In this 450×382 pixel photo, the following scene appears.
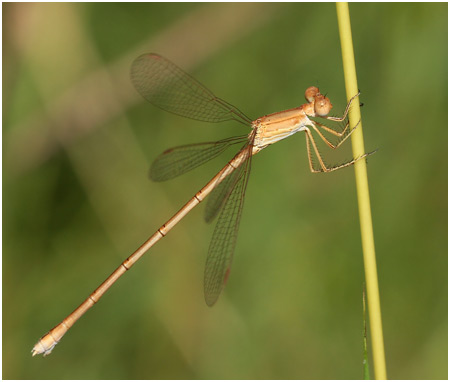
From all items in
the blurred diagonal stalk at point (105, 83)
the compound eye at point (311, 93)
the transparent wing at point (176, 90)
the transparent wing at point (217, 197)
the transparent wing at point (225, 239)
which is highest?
the blurred diagonal stalk at point (105, 83)

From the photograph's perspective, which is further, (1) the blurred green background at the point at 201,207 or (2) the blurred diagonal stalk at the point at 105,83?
(2) the blurred diagonal stalk at the point at 105,83

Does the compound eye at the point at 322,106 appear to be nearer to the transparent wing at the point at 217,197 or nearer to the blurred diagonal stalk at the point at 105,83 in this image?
the transparent wing at the point at 217,197

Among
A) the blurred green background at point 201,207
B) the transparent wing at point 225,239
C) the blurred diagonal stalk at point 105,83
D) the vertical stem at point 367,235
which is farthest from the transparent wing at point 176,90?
the vertical stem at point 367,235

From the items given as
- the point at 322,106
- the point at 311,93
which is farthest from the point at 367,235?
the point at 311,93

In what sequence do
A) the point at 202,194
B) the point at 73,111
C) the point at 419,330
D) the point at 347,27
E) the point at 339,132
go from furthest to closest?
the point at 73,111
the point at 419,330
the point at 202,194
the point at 339,132
the point at 347,27

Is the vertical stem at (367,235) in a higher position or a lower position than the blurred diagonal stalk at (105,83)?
lower

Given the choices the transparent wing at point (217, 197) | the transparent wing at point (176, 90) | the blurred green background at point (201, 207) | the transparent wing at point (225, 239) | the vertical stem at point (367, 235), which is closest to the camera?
the vertical stem at point (367, 235)

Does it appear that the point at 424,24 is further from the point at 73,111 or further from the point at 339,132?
the point at 73,111

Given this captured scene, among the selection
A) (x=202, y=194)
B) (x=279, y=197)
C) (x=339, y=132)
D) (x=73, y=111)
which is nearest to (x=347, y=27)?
(x=339, y=132)
